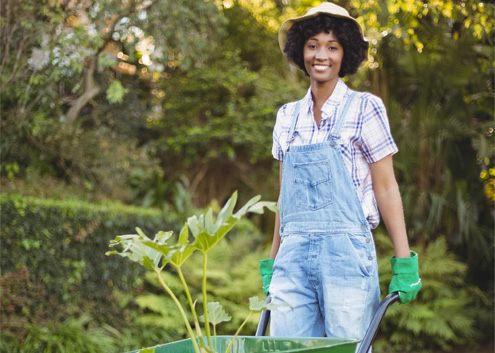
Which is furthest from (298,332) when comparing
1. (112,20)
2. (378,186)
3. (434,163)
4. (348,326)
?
(434,163)

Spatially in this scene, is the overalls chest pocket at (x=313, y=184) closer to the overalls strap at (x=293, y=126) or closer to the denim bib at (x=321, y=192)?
the denim bib at (x=321, y=192)

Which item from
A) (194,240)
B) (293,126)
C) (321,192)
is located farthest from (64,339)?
(194,240)

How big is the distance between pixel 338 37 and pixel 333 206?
0.73m

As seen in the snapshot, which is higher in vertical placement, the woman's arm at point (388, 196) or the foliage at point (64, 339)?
the woman's arm at point (388, 196)

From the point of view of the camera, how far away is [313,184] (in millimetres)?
2609

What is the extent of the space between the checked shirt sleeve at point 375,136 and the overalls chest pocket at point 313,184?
178 millimetres

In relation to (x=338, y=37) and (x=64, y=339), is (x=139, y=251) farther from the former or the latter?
(x=64, y=339)

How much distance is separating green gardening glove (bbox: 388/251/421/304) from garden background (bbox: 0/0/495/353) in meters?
3.72

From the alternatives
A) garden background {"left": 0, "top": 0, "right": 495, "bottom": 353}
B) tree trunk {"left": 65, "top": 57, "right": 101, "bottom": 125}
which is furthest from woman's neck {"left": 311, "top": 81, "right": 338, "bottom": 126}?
tree trunk {"left": 65, "top": 57, "right": 101, "bottom": 125}

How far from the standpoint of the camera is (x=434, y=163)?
815 cm

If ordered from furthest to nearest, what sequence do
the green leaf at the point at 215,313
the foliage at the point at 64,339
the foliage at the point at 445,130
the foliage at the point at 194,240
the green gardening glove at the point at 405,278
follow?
the foliage at the point at 445,130
the foliage at the point at 64,339
the green gardening glove at the point at 405,278
the green leaf at the point at 215,313
the foliage at the point at 194,240

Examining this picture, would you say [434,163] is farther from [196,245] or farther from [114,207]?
[196,245]

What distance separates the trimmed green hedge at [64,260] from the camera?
5449 millimetres

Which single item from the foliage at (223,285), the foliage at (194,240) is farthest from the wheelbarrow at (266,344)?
the foliage at (223,285)
